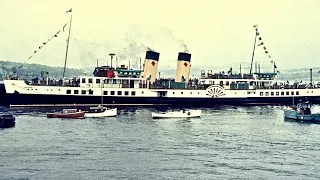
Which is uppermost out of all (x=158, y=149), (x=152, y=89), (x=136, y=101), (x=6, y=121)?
(x=152, y=89)

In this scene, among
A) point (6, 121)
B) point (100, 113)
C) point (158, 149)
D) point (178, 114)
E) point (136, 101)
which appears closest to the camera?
point (158, 149)

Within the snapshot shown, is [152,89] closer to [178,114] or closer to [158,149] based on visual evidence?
[178,114]

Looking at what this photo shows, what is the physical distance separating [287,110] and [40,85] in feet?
119

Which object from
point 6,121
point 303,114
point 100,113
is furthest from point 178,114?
point 6,121

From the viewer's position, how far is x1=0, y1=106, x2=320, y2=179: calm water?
Answer: 111 feet

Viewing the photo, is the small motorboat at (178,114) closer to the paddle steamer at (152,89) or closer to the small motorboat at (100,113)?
the small motorboat at (100,113)

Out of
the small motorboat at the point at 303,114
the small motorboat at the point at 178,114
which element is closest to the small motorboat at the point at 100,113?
the small motorboat at the point at 178,114

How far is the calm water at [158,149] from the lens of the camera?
33.9m

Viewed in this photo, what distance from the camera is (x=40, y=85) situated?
78438 millimetres

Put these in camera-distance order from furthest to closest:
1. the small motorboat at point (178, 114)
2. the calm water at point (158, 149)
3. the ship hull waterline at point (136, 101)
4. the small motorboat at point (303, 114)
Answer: the ship hull waterline at point (136, 101), the small motorboat at point (178, 114), the small motorboat at point (303, 114), the calm water at point (158, 149)

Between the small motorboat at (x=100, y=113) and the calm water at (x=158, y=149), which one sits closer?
the calm water at (x=158, y=149)

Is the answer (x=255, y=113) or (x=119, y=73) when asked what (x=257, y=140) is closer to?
(x=255, y=113)

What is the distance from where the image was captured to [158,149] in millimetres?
42281

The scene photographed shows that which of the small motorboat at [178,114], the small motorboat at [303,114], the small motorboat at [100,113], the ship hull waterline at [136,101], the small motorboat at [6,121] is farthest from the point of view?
the ship hull waterline at [136,101]
